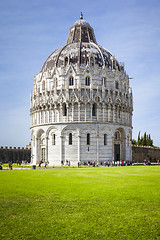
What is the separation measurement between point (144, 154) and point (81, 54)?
115 feet

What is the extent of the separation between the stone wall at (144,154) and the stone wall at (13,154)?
29290mm

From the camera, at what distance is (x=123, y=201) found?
11859 millimetres

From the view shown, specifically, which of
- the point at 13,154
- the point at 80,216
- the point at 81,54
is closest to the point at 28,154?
the point at 13,154

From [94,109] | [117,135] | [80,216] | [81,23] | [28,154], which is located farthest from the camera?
[28,154]

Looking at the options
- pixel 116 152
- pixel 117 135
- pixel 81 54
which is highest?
pixel 81 54

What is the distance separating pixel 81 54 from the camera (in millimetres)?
60219

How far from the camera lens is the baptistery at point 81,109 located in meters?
55.2

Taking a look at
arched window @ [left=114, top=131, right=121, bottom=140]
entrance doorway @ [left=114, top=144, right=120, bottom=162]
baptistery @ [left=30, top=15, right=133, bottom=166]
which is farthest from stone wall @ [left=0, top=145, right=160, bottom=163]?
arched window @ [left=114, top=131, right=121, bottom=140]

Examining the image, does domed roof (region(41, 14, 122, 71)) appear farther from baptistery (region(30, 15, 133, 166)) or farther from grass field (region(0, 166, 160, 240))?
grass field (region(0, 166, 160, 240))

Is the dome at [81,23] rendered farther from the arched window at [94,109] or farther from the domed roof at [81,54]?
the arched window at [94,109]

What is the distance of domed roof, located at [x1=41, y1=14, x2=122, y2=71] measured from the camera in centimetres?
5950

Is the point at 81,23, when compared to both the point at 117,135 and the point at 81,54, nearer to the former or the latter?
the point at 81,54

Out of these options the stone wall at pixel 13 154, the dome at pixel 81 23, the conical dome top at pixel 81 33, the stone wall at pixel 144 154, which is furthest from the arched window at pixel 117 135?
the dome at pixel 81 23

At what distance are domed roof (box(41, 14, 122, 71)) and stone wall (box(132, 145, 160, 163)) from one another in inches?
938
